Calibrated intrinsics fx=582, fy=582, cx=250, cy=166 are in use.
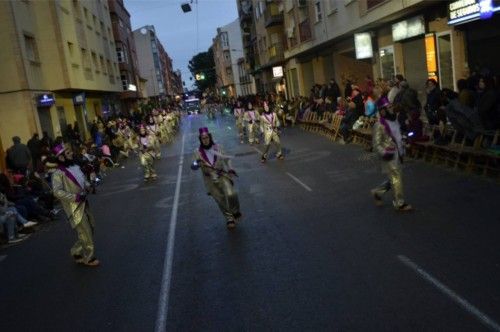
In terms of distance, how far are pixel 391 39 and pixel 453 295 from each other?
59.8 feet

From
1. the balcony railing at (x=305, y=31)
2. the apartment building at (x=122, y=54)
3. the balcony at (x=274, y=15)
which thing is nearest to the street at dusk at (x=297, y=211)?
the balcony railing at (x=305, y=31)

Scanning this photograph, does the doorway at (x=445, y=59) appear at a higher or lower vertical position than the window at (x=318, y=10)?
lower

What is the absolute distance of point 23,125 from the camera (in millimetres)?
24266

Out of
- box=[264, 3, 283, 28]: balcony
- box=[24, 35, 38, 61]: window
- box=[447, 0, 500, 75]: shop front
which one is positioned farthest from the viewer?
box=[264, 3, 283, 28]: balcony

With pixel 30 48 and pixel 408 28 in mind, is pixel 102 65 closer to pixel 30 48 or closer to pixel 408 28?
pixel 30 48

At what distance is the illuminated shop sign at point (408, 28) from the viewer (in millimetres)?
19219

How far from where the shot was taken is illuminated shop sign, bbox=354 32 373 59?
24.2 metres

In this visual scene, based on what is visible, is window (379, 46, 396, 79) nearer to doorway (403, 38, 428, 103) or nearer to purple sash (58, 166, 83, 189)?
doorway (403, 38, 428, 103)

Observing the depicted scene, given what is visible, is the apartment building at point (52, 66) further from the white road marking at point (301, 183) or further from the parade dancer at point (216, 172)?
the parade dancer at point (216, 172)

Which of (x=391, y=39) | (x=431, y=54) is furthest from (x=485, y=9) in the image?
(x=391, y=39)

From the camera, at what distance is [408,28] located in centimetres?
2023

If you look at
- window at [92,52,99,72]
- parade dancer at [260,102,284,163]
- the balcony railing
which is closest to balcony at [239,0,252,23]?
window at [92,52,99,72]

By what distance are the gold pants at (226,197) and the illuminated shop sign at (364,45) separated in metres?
15.9

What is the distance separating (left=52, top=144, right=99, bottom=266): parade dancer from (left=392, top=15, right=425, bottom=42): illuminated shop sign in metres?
14.1
